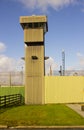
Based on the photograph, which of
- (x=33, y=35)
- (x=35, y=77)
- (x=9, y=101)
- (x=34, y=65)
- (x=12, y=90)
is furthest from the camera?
(x=12, y=90)

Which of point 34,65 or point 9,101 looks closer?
point 9,101

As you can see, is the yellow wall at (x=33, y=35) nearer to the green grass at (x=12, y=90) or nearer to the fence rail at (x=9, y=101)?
the fence rail at (x=9, y=101)

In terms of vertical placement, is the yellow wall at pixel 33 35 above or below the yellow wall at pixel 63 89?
above

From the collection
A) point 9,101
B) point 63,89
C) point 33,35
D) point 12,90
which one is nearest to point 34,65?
point 33,35

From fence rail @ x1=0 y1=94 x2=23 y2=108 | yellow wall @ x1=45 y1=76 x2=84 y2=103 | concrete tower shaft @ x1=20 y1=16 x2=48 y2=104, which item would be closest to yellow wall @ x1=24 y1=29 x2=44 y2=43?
concrete tower shaft @ x1=20 y1=16 x2=48 y2=104

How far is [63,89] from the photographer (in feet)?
117

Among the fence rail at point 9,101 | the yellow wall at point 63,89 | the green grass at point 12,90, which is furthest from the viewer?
the green grass at point 12,90

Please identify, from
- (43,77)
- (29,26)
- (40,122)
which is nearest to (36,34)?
(29,26)

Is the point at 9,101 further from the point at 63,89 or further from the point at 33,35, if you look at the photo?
the point at 33,35

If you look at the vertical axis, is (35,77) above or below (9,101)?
above

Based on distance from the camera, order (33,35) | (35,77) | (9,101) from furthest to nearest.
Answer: (33,35) < (35,77) < (9,101)

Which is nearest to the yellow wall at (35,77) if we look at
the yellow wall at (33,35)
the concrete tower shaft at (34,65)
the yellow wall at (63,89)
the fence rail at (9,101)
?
the concrete tower shaft at (34,65)

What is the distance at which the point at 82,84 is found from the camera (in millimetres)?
35812

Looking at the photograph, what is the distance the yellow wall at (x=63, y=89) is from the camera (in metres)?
35.4
